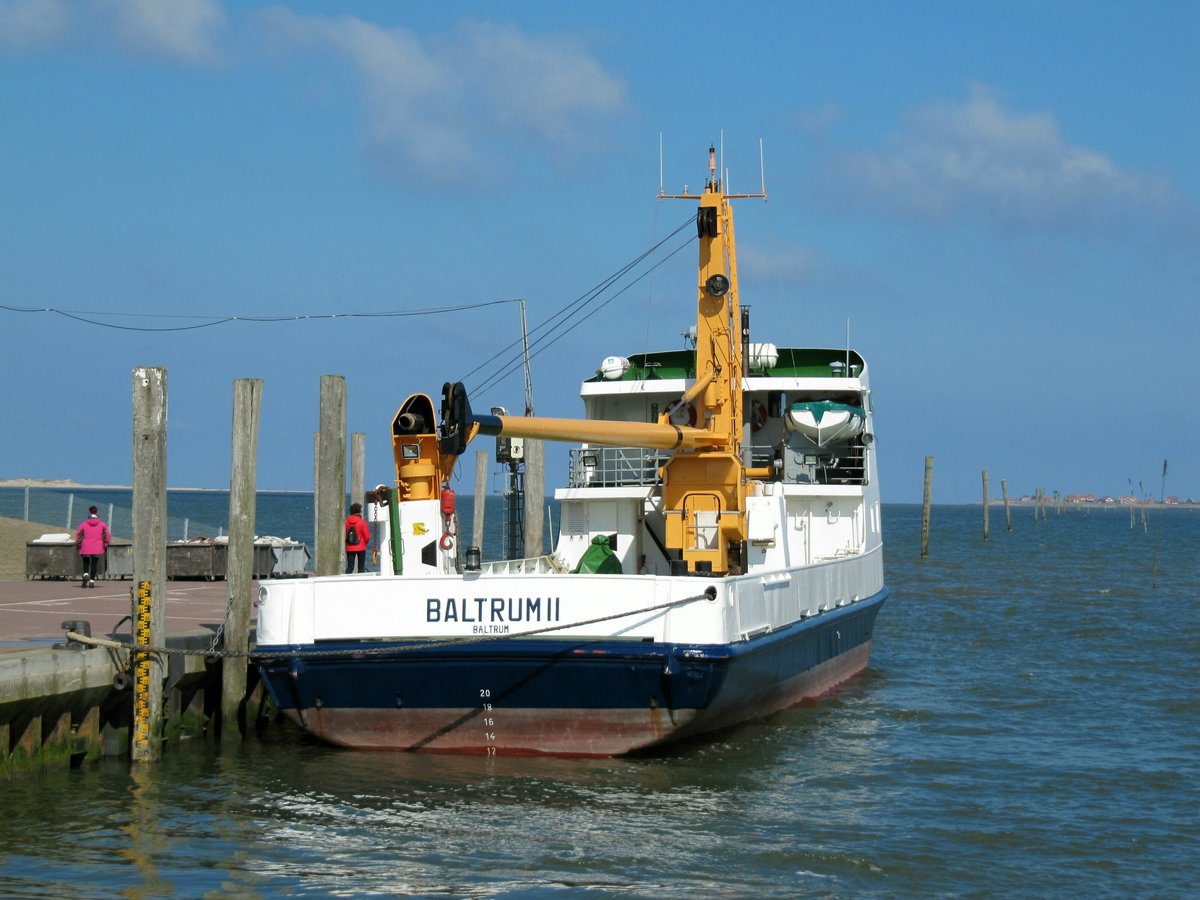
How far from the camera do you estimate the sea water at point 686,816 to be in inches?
432

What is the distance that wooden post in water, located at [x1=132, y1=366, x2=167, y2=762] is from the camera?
1393 centimetres

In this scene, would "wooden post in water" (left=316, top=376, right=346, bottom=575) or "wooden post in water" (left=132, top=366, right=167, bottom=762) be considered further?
"wooden post in water" (left=316, top=376, right=346, bottom=575)

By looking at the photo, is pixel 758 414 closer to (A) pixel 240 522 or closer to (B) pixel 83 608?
(A) pixel 240 522

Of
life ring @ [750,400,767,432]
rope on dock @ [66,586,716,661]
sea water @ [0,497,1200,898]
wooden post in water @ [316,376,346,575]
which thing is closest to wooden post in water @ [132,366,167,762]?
rope on dock @ [66,586,716,661]

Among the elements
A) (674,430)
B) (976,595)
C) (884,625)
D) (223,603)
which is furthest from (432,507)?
(976,595)

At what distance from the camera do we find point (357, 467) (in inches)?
907

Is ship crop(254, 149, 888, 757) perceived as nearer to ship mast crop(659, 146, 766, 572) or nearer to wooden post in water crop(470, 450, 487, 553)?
ship mast crop(659, 146, 766, 572)

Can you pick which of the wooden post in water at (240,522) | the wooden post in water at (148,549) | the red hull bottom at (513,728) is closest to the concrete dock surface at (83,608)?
the wooden post in water at (240,522)

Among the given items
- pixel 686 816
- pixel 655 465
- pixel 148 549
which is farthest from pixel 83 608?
pixel 686 816

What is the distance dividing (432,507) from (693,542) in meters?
3.12

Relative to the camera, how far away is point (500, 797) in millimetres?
13062

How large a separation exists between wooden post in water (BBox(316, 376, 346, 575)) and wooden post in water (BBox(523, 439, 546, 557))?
21.2 feet

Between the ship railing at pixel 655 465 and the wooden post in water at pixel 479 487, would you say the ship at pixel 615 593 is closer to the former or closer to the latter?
the ship railing at pixel 655 465

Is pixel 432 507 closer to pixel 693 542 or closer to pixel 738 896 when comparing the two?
pixel 693 542
